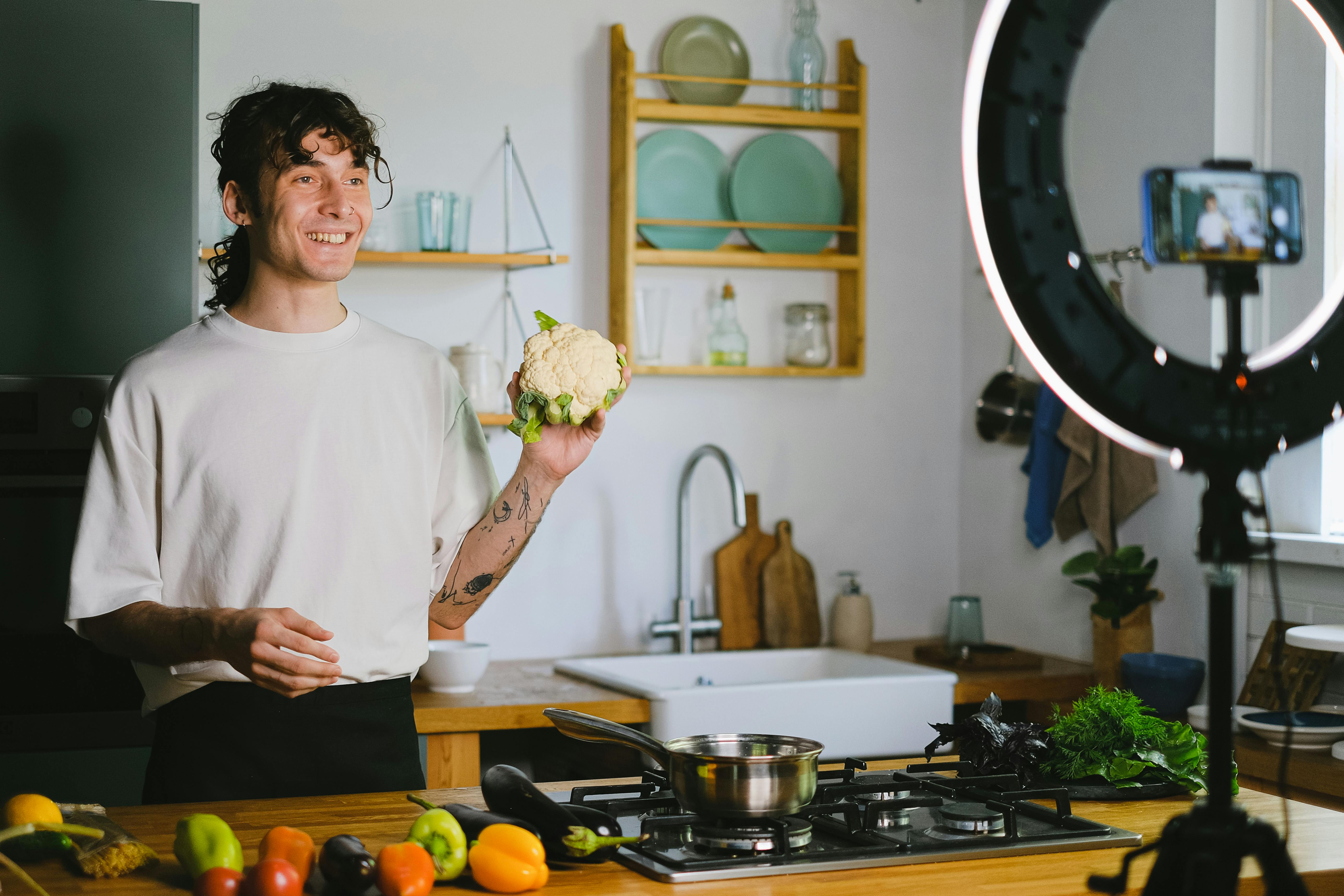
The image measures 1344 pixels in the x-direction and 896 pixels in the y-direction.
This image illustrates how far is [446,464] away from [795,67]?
182 cm

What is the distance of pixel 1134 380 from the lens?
2.85 ft

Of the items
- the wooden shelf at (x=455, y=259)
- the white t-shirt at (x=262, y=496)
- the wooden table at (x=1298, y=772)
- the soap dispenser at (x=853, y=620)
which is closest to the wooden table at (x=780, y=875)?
the white t-shirt at (x=262, y=496)

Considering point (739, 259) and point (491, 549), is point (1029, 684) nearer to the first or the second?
point (739, 259)

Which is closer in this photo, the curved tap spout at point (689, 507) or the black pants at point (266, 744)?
the black pants at point (266, 744)

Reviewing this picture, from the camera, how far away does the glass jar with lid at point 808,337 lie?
3.18 m

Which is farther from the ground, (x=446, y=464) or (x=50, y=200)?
(x=50, y=200)

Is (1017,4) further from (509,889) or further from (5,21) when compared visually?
(5,21)

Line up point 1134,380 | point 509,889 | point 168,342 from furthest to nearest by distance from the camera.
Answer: point 168,342
point 509,889
point 1134,380

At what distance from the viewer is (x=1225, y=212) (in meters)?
0.83

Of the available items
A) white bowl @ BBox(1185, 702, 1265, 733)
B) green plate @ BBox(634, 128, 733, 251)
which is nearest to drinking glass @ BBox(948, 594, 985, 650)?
white bowl @ BBox(1185, 702, 1265, 733)

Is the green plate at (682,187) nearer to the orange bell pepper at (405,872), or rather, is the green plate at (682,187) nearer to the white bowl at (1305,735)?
the white bowl at (1305,735)

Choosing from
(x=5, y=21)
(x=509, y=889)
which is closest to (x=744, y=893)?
(x=509, y=889)

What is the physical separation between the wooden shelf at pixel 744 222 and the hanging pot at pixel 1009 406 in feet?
1.08

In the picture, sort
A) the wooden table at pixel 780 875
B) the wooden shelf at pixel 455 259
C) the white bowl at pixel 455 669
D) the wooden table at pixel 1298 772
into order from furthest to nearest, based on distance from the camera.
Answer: the wooden shelf at pixel 455 259, the white bowl at pixel 455 669, the wooden table at pixel 1298 772, the wooden table at pixel 780 875
